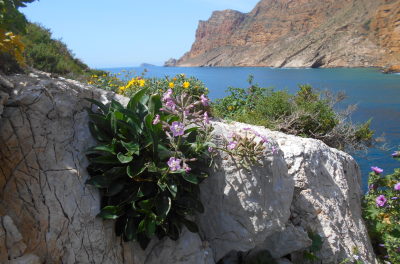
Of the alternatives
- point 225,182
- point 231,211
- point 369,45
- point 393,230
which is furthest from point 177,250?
point 369,45

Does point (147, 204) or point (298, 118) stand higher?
point (147, 204)

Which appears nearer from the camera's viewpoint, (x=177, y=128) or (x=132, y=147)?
(x=177, y=128)

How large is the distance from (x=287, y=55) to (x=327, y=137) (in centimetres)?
8903

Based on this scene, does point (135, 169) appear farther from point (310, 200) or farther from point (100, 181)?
point (310, 200)

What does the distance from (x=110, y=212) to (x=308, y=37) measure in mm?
97125

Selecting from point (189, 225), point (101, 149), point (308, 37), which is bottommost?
point (189, 225)

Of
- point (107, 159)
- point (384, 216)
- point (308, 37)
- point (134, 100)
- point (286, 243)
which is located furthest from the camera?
point (308, 37)

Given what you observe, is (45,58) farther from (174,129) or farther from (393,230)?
(393,230)

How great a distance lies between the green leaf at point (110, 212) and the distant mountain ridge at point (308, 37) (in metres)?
77.0

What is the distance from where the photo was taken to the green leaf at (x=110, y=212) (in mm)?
2148

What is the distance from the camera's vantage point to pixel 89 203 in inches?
85.9

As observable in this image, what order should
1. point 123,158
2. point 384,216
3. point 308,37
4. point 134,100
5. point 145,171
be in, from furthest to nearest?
point 308,37 → point 384,216 → point 134,100 → point 145,171 → point 123,158

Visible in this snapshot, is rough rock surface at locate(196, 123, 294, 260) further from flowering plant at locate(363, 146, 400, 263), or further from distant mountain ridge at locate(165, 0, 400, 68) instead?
distant mountain ridge at locate(165, 0, 400, 68)

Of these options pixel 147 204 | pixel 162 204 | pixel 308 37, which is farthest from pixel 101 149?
pixel 308 37
